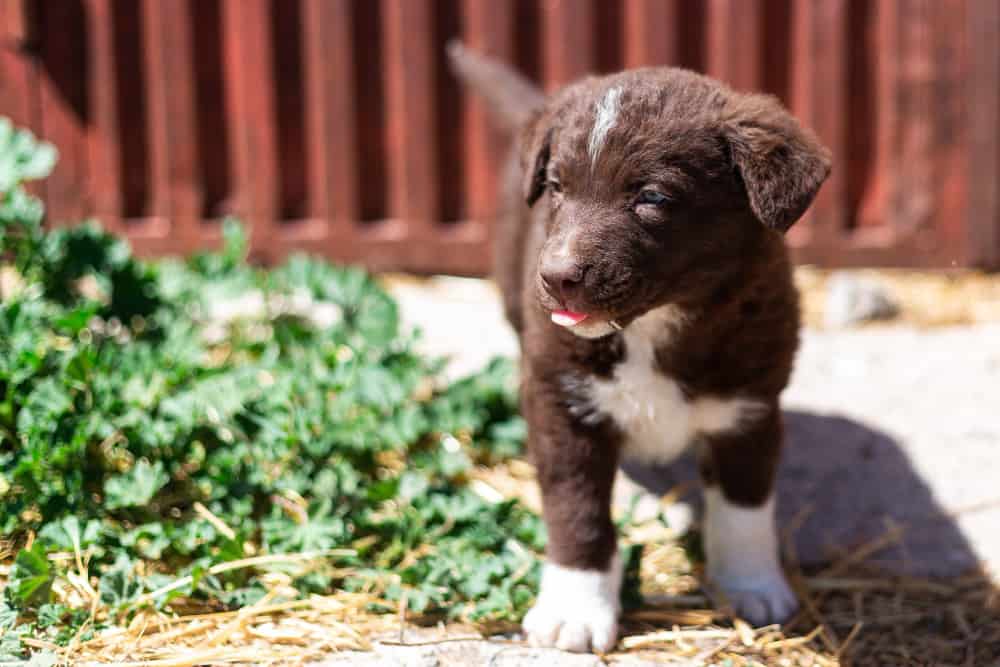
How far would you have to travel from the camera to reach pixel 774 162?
105 inches

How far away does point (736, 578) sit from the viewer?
321 centimetres

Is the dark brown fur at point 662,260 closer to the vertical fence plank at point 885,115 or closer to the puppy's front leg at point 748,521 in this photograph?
the puppy's front leg at point 748,521

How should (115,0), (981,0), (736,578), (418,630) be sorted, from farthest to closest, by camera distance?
(115,0) → (981,0) → (736,578) → (418,630)

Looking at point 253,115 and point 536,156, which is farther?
point 253,115

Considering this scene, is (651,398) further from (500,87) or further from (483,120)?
(483,120)

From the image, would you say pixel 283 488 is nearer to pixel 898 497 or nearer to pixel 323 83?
pixel 898 497

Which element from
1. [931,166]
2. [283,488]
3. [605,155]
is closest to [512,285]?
[283,488]

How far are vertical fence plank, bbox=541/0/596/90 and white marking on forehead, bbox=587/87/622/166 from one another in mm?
2834

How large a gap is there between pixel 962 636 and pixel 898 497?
695mm

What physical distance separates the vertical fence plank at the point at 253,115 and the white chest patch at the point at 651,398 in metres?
3.23

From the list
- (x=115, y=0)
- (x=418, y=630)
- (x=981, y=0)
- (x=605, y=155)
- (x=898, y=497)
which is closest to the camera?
(x=605, y=155)

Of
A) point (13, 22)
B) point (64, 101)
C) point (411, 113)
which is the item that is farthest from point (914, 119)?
point (13, 22)

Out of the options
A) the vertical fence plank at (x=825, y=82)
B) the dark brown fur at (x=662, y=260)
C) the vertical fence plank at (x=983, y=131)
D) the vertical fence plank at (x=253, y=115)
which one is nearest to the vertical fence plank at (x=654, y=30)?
the vertical fence plank at (x=825, y=82)

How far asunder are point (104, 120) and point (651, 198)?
149 inches
